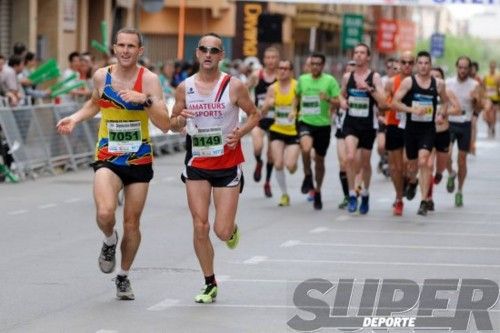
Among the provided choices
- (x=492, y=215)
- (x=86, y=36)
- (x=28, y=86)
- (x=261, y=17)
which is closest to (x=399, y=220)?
(x=492, y=215)

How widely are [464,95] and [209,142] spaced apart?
1063 centimetres

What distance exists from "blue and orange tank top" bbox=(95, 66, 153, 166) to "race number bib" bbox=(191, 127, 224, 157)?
16.7 inches

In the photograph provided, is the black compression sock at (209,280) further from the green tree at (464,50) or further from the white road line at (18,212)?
the green tree at (464,50)

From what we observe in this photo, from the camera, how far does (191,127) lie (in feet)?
38.5

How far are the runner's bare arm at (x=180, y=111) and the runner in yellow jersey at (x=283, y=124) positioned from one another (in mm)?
8821

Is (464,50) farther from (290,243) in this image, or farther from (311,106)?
(290,243)

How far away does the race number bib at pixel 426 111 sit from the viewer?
1872cm

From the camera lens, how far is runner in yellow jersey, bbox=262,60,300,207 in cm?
2066

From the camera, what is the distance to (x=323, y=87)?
791 inches

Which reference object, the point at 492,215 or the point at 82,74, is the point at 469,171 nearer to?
the point at 82,74

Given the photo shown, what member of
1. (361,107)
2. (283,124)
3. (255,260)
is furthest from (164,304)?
(283,124)

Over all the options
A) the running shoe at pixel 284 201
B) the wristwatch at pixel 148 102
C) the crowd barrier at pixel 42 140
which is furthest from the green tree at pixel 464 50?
the wristwatch at pixel 148 102

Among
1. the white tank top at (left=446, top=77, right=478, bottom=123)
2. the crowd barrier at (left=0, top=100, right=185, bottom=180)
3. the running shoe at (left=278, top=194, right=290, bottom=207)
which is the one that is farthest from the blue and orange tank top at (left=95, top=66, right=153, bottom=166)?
the crowd barrier at (left=0, top=100, right=185, bottom=180)

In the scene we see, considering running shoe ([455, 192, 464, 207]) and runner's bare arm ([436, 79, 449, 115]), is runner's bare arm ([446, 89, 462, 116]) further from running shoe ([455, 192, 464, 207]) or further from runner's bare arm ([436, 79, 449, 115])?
running shoe ([455, 192, 464, 207])
